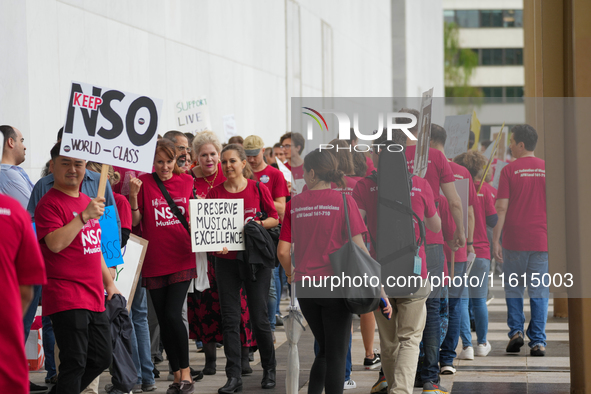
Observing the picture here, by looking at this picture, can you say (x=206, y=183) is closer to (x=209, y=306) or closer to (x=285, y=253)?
(x=209, y=306)

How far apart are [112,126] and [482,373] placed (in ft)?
13.4

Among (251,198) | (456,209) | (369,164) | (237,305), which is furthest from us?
(251,198)

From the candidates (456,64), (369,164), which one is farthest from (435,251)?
(456,64)

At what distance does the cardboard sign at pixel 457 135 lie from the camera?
7.04m

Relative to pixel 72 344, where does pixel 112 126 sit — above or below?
above

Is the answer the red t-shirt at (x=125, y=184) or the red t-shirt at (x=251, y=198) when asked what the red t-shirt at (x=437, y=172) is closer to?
the red t-shirt at (x=251, y=198)

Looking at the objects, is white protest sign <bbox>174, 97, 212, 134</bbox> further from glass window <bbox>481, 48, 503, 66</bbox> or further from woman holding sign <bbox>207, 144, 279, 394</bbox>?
glass window <bbox>481, 48, 503, 66</bbox>

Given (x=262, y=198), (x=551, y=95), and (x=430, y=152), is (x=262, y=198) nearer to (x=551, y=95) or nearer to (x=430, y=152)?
(x=430, y=152)

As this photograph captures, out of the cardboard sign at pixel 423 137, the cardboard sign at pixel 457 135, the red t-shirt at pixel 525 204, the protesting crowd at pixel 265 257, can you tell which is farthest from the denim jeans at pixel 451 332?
the cardboard sign at pixel 423 137

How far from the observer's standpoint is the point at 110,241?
594 centimetres

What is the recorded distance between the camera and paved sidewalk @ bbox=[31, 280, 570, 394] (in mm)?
6566

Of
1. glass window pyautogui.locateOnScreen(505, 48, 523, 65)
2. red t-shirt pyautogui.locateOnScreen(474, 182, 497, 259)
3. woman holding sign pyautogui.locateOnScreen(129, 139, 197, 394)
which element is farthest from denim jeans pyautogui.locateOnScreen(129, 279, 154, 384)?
glass window pyautogui.locateOnScreen(505, 48, 523, 65)

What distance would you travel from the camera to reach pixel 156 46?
1273 cm

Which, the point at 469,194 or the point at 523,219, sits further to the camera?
the point at 469,194
